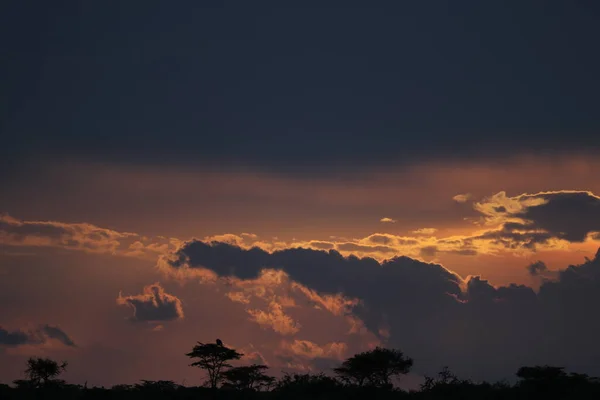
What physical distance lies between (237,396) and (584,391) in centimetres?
5216

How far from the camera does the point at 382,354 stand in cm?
15138

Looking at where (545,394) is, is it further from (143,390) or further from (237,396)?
(143,390)

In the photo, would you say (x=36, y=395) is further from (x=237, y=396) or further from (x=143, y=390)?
(x=237, y=396)

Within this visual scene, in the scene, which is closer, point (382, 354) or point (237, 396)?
point (237, 396)

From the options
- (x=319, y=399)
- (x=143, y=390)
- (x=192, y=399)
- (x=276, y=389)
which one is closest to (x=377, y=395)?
(x=319, y=399)

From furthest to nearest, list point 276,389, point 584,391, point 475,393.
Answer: point 276,389 < point 475,393 < point 584,391

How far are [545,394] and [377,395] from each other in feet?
82.6

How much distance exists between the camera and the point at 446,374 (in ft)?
486

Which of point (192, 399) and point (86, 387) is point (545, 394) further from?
point (86, 387)

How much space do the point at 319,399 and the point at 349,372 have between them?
14020 mm

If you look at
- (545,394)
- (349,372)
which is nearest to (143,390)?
(349,372)

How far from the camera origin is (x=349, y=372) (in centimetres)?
14912

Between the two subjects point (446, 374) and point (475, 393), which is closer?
point (475, 393)

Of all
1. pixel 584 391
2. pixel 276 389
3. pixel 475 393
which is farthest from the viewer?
pixel 276 389
